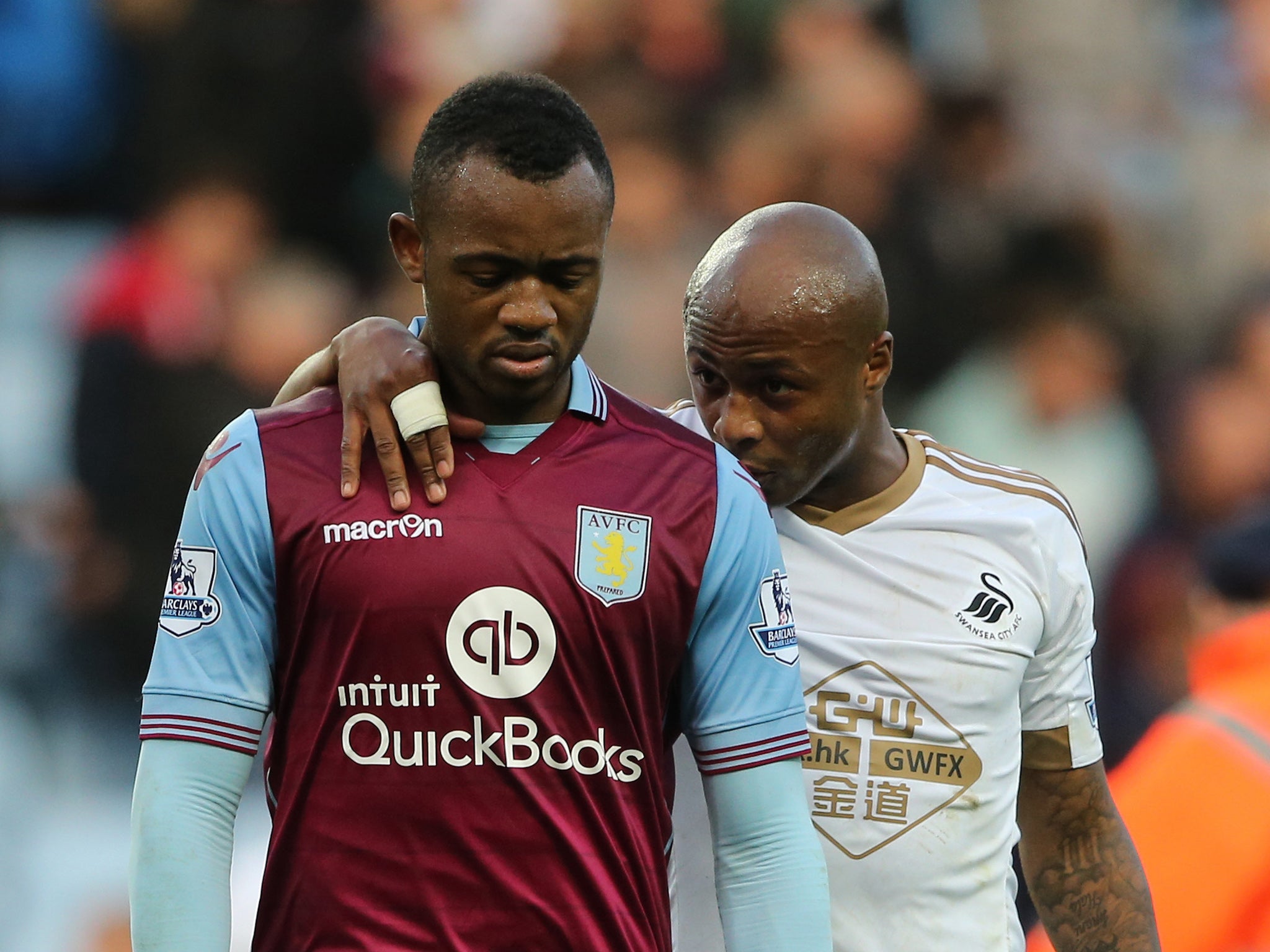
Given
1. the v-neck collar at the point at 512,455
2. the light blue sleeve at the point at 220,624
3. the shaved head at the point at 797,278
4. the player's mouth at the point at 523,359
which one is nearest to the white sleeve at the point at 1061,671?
the shaved head at the point at 797,278

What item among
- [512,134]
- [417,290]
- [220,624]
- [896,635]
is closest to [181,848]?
[220,624]

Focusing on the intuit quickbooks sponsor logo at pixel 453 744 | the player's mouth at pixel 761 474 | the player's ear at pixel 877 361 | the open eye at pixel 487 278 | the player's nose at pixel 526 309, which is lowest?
the intuit quickbooks sponsor logo at pixel 453 744

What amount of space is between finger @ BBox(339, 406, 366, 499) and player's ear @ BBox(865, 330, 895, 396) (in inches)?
38.5

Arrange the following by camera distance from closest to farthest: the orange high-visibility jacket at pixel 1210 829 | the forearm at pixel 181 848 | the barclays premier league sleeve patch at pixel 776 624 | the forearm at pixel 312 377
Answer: the forearm at pixel 181 848
the barclays premier league sleeve patch at pixel 776 624
the forearm at pixel 312 377
the orange high-visibility jacket at pixel 1210 829

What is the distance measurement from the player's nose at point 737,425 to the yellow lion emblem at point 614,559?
1.64 feet

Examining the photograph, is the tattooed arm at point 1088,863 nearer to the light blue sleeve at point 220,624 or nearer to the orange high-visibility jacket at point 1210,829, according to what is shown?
the orange high-visibility jacket at point 1210,829

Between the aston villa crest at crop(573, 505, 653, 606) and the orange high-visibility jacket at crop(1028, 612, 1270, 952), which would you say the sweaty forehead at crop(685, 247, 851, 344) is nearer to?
the aston villa crest at crop(573, 505, 653, 606)

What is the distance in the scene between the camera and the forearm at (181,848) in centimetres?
232

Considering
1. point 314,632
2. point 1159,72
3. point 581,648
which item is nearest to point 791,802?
point 581,648

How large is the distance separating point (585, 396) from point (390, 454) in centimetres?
30

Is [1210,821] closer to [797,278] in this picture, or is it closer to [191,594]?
[797,278]

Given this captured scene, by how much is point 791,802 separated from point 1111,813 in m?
0.99

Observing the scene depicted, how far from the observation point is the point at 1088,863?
10.6 feet

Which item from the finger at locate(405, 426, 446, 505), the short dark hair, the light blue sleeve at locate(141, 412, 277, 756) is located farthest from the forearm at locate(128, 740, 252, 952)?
the short dark hair
